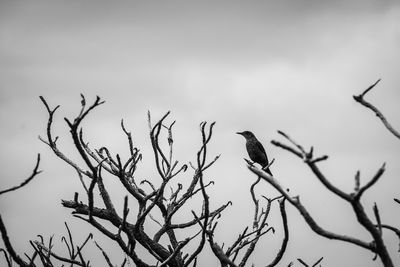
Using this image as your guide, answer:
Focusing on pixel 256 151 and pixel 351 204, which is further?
pixel 256 151

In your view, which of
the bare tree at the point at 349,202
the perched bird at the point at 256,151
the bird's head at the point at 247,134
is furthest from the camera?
the bird's head at the point at 247,134

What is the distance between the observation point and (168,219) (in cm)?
396

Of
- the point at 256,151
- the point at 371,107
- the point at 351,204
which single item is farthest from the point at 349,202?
the point at 256,151

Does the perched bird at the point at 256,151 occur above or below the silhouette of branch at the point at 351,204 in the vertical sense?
above

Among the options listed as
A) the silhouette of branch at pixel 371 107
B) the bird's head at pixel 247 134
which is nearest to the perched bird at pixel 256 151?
the bird's head at pixel 247 134

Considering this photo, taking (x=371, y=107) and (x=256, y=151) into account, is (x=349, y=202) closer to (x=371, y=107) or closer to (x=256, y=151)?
(x=371, y=107)

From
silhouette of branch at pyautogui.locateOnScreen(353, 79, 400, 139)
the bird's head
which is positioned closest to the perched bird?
the bird's head

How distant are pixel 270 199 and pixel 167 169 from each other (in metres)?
1.07

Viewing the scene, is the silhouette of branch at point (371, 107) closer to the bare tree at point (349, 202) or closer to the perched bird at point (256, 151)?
the bare tree at point (349, 202)

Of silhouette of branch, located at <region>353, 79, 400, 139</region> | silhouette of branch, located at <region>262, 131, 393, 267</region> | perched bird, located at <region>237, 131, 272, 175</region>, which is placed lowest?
silhouette of branch, located at <region>262, 131, 393, 267</region>

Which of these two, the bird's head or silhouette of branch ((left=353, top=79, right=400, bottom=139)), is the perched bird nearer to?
the bird's head

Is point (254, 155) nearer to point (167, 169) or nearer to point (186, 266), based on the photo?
point (167, 169)

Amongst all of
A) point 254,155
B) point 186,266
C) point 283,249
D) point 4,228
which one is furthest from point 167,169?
point 254,155

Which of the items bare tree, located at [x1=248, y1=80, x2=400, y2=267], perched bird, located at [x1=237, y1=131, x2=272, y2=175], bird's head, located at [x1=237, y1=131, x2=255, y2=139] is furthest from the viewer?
bird's head, located at [x1=237, y1=131, x2=255, y2=139]
